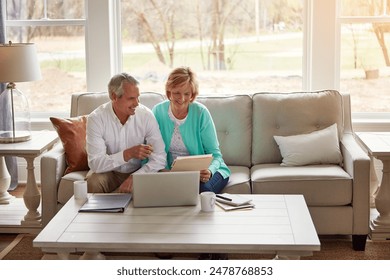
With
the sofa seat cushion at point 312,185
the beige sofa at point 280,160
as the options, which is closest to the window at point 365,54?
the beige sofa at point 280,160

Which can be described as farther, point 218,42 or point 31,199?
point 218,42

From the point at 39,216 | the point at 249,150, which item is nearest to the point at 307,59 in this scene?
the point at 249,150

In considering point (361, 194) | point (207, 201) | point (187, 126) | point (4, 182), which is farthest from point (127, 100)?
point (4, 182)

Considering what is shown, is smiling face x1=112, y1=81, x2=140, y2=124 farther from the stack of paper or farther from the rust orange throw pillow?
the stack of paper

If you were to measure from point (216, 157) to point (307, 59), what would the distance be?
5.16ft

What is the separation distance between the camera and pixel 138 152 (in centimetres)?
388

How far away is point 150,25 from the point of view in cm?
545

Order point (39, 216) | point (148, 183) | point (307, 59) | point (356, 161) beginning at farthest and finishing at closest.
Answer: point (307, 59) → point (39, 216) → point (356, 161) → point (148, 183)

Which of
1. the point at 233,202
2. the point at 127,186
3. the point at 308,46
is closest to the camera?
the point at 233,202

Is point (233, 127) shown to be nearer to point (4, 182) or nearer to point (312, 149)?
point (312, 149)

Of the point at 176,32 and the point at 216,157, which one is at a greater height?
the point at 176,32

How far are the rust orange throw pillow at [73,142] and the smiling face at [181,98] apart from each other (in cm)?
60

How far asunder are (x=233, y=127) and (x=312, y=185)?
74cm

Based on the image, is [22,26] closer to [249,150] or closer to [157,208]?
[249,150]
